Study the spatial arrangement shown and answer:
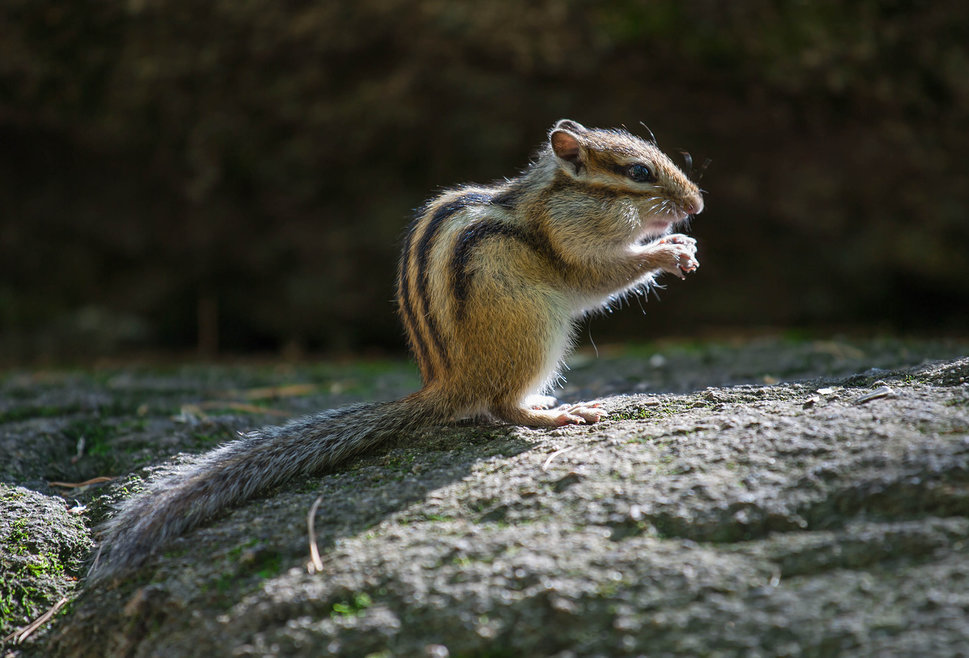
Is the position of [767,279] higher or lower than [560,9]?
lower

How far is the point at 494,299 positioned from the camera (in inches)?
134

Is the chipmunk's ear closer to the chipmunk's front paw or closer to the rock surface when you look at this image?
the chipmunk's front paw

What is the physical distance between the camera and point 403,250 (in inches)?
154

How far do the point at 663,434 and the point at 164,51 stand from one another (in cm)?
631

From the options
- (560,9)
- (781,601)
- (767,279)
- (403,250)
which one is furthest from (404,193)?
(781,601)

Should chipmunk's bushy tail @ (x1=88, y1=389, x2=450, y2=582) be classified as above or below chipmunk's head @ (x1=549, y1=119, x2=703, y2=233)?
below

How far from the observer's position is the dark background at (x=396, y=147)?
7.20 metres

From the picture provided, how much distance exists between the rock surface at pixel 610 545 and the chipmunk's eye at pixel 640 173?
3.77 ft

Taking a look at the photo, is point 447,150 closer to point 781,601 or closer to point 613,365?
point 613,365

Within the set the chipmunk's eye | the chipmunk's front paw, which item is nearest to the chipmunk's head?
the chipmunk's eye

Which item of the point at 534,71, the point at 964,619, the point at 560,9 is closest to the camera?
the point at 964,619

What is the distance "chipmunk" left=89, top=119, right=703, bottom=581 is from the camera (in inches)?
117

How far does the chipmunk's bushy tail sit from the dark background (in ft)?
11.0

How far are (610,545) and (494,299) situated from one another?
4.59 feet
